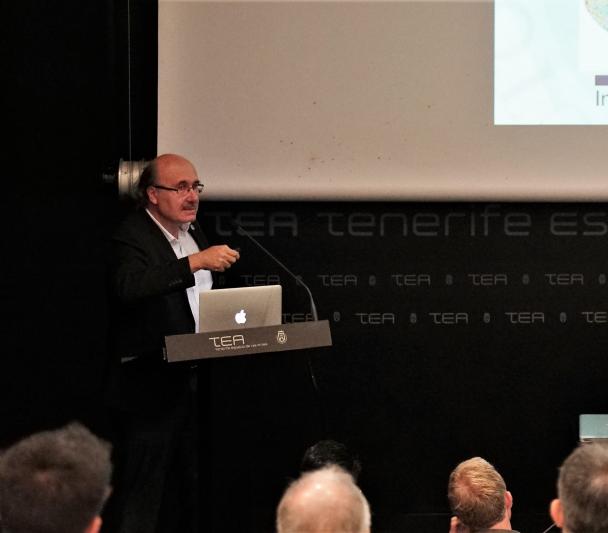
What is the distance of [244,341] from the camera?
321cm

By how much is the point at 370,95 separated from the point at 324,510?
2779 millimetres

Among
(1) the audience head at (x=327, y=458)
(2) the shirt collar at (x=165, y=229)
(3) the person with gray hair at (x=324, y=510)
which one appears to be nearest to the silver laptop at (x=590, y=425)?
(1) the audience head at (x=327, y=458)

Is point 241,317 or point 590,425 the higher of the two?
point 241,317

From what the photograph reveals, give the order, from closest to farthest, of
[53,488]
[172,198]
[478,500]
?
[53,488] < [478,500] < [172,198]

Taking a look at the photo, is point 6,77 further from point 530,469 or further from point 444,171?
point 530,469

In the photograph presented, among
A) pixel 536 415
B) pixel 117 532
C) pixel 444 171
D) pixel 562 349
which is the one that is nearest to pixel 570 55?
pixel 444 171

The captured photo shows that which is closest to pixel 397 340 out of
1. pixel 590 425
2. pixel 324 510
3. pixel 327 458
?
pixel 590 425

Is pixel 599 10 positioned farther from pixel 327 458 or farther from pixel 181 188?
pixel 327 458

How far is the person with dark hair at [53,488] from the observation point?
1.61 m

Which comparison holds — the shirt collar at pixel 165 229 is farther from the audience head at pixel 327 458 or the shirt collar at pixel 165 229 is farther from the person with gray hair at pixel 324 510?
the person with gray hair at pixel 324 510

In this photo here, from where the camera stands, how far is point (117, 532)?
11.2 ft

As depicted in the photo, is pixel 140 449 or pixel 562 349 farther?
pixel 562 349

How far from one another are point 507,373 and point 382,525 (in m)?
0.83

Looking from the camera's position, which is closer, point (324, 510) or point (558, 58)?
point (324, 510)
